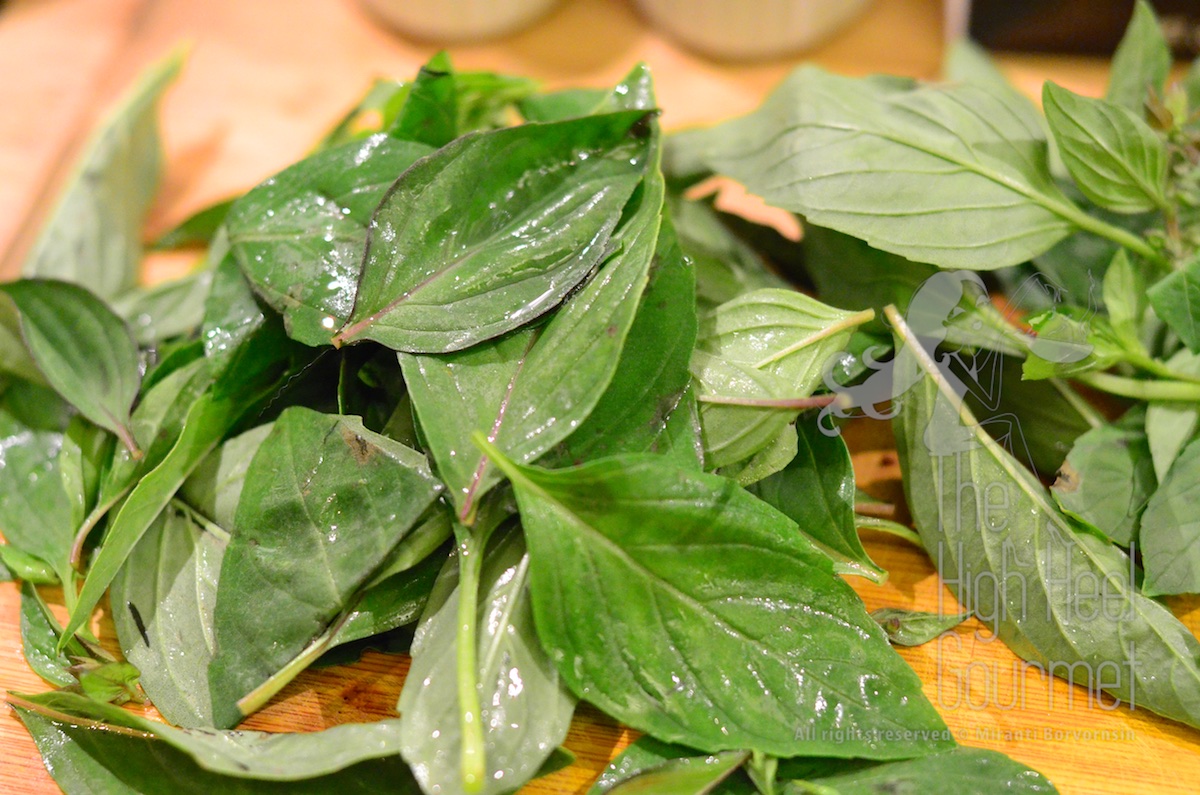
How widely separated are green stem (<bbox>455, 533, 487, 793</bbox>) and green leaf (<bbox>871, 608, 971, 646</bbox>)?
335mm

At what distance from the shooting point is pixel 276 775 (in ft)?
1.92

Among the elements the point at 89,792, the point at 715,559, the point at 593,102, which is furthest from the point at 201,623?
the point at 593,102

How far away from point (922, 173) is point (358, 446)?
55cm

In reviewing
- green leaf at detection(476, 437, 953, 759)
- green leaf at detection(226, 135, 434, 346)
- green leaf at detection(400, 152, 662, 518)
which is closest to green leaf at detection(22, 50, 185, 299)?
green leaf at detection(226, 135, 434, 346)

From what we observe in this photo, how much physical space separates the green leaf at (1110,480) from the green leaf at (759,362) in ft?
0.79

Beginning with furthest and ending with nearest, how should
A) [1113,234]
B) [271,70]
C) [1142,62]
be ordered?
[271,70] < [1142,62] < [1113,234]

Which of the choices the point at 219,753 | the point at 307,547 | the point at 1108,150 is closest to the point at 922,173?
the point at 1108,150

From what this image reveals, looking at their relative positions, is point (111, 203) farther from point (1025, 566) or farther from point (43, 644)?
point (1025, 566)

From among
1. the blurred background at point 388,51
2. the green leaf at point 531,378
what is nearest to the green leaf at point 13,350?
the blurred background at point 388,51

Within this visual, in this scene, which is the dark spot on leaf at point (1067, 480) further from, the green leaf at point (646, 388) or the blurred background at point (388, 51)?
the blurred background at point (388, 51)

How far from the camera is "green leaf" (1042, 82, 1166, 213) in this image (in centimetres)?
77

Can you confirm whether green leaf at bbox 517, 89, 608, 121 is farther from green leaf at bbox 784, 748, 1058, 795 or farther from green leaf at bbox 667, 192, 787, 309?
green leaf at bbox 784, 748, 1058, 795

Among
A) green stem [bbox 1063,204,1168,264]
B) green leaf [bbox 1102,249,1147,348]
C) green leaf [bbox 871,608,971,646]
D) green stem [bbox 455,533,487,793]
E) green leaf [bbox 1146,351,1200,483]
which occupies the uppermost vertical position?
green stem [bbox 1063,204,1168,264]

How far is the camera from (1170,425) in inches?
30.3
